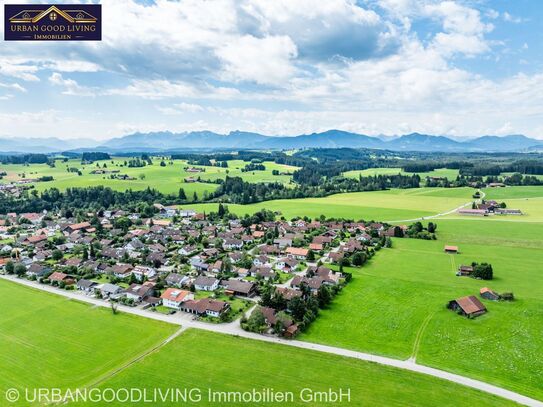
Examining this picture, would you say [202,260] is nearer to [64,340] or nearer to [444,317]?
[64,340]

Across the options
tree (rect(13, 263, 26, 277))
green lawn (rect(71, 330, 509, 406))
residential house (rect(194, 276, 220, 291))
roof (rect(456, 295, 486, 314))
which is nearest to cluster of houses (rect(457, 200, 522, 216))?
roof (rect(456, 295, 486, 314))

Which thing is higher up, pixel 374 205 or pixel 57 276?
pixel 374 205

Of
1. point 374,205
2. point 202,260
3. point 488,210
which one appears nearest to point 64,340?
point 202,260

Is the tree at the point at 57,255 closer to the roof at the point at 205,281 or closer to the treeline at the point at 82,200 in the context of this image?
the roof at the point at 205,281

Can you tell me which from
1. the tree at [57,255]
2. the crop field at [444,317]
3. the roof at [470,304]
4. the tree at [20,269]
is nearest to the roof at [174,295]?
the crop field at [444,317]

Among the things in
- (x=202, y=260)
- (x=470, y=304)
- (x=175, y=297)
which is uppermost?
(x=470, y=304)
